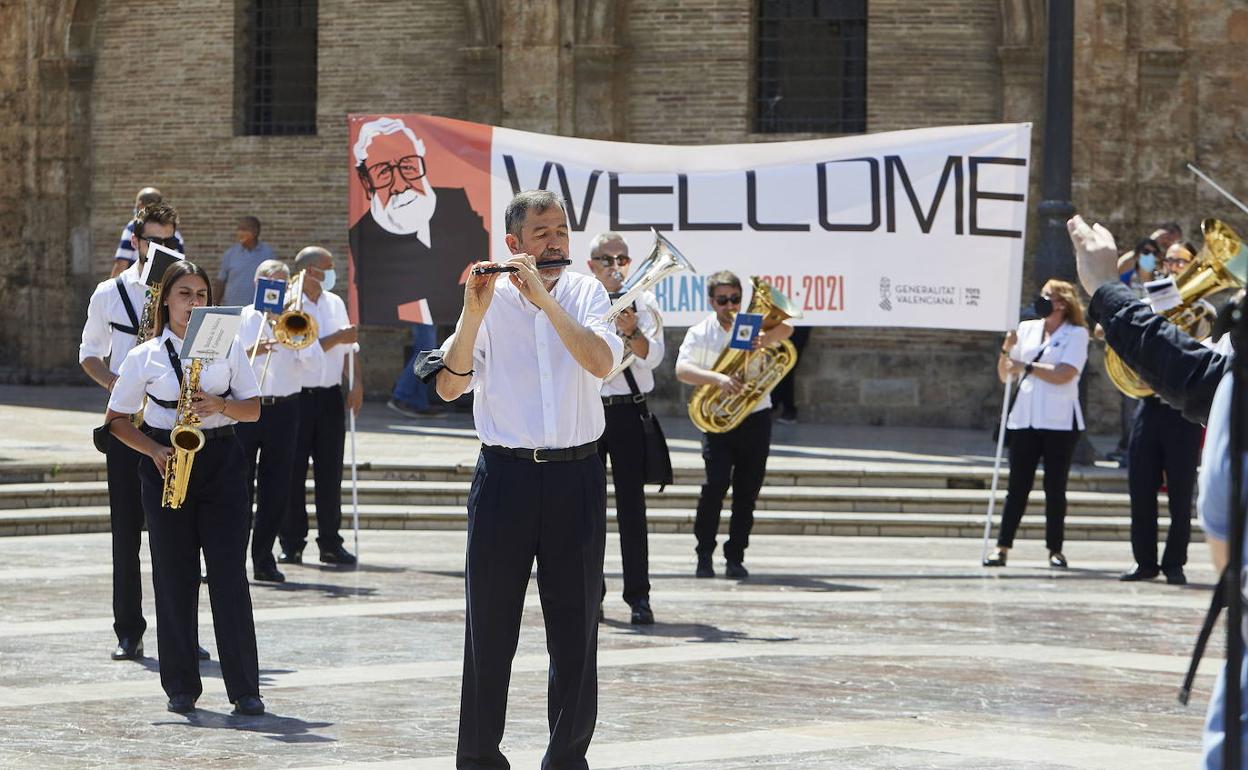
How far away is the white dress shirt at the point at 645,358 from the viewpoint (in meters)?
10.4

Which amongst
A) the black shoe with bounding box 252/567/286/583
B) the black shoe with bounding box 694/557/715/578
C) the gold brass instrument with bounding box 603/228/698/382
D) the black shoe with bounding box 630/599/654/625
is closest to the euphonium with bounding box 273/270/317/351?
the black shoe with bounding box 252/567/286/583

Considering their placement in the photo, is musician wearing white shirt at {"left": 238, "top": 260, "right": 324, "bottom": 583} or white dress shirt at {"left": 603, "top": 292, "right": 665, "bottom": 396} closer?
white dress shirt at {"left": 603, "top": 292, "right": 665, "bottom": 396}

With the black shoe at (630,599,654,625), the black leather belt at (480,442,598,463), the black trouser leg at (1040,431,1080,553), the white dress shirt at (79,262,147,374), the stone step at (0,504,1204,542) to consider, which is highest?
the white dress shirt at (79,262,147,374)

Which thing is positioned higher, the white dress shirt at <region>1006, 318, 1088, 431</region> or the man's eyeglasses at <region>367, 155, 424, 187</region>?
the man's eyeglasses at <region>367, 155, 424, 187</region>

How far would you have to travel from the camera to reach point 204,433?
7.95 meters

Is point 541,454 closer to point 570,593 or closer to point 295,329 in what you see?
point 570,593

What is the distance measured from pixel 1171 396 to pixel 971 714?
143 inches

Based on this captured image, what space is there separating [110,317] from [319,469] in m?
3.20

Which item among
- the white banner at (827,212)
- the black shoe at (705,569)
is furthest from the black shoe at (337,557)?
the white banner at (827,212)

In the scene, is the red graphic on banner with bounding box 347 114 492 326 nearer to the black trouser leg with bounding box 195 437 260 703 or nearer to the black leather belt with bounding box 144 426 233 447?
the black leather belt with bounding box 144 426 233 447

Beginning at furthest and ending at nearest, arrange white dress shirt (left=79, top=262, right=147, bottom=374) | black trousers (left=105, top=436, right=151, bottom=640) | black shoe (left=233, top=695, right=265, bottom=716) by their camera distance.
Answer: white dress shirt (left=79, top=262, right=147, bottom=374), black trousers (left=105, top=436, right=151, bottom=640), black shoe (left=233, top=695, right=265, bottom=716)

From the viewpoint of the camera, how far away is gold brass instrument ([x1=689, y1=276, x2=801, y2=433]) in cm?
1213

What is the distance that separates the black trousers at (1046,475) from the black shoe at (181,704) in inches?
262

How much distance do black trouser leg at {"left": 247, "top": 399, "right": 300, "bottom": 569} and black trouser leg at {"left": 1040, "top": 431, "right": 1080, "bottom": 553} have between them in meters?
4.92
